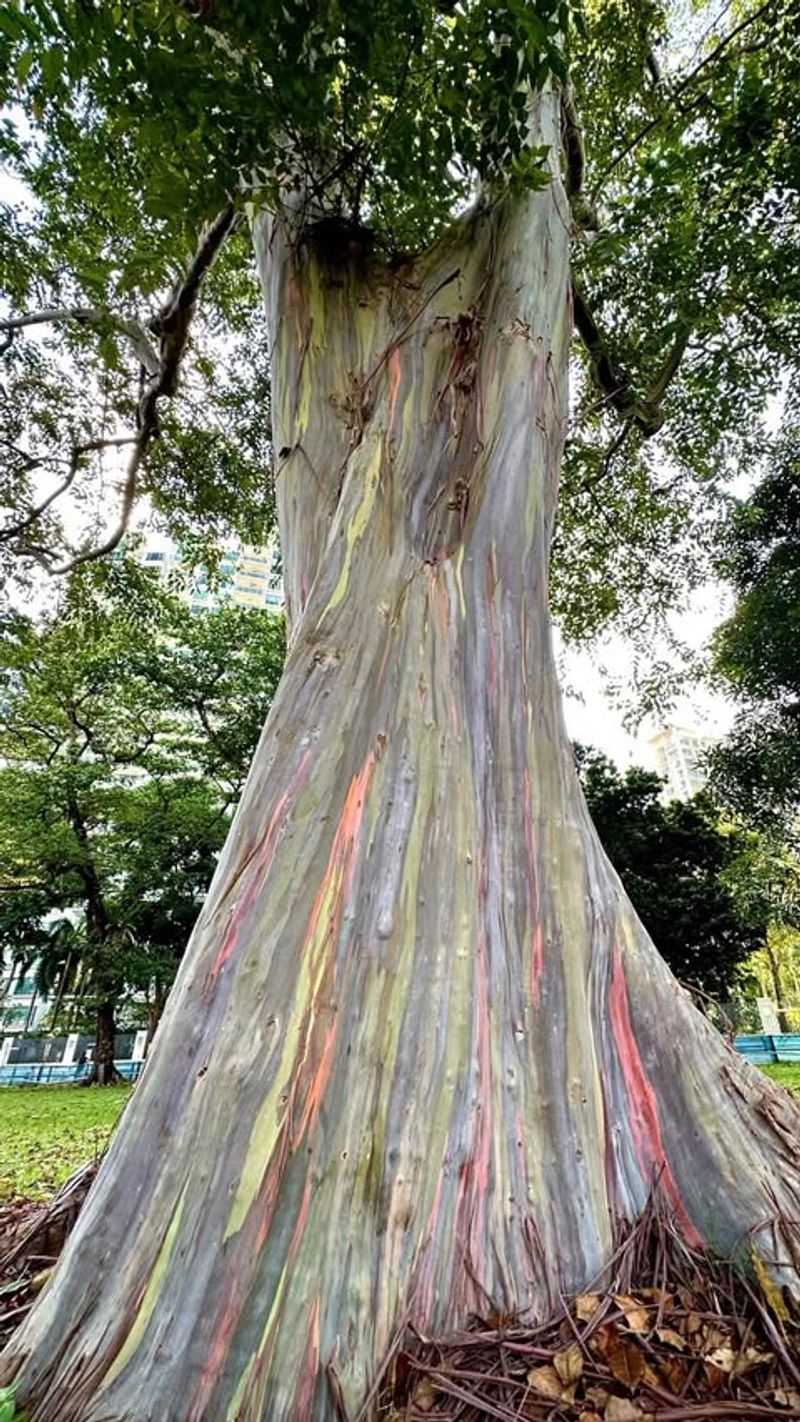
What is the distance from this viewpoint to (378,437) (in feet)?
7.70

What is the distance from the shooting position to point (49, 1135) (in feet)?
20.2

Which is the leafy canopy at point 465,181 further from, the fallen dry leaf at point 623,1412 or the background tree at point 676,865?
the background tree at point 676,865

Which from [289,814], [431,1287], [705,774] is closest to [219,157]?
[289,814]

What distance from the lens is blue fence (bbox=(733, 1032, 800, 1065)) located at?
13.3 meters

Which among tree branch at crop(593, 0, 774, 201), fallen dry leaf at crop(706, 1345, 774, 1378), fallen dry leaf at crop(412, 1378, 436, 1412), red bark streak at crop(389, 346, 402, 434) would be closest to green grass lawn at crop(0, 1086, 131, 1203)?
fallen dry leaf at crop(412, 1378, 436, 1412)

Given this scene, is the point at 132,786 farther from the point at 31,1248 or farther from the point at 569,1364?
the point at 569,1364

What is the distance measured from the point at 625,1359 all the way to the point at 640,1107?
1.45 ft

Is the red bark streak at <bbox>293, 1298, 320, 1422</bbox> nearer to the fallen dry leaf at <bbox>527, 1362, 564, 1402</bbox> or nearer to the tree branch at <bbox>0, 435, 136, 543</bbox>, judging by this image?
the fallen dry leaf at <bbox>527, 1362, 564, 1402</bbox>

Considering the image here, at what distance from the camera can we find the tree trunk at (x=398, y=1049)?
3.55 ft

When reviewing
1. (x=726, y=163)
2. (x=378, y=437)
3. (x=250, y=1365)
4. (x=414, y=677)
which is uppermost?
(x=726, y=163)

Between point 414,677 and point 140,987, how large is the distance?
1382cm

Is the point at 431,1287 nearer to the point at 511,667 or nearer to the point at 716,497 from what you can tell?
the point at 511,667

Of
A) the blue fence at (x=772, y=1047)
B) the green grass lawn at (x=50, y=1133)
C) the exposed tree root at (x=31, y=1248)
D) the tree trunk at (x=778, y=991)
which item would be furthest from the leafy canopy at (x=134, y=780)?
the tree trunk at (x=778, y=991)

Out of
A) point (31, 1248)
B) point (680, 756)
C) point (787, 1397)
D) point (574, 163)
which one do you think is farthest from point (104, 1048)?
point (680, 756)
